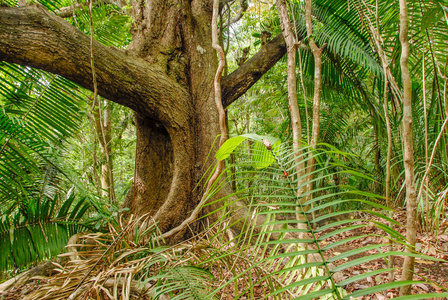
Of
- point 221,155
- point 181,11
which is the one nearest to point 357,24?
point 181,11

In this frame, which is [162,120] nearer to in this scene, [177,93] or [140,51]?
[177,93]

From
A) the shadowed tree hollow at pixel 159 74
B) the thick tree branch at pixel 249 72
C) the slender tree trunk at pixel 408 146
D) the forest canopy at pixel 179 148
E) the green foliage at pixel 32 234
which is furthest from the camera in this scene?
the thick tree branch at pixel 249 72

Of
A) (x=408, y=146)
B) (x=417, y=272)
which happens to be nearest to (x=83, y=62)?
(x=408, y=146)

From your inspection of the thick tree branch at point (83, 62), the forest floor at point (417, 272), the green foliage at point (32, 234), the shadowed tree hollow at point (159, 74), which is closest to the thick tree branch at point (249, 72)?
the shadowed tree hollow at point (159, 74)

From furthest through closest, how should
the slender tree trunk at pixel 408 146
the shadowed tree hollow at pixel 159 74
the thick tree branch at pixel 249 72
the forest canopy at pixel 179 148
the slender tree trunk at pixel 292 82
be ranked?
the thick tree branch at pixel 249 72
the shadowed tree hollow at pixel 159 74
the slender tree trunk at pixel 292 82
the forest canopy at pixel 179 148
the slender tree trunk at pixel 408 146

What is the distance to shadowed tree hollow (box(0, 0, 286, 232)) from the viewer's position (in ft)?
6.23

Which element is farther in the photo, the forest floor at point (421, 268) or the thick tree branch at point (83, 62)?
the thick tree branch at point (83, 62)

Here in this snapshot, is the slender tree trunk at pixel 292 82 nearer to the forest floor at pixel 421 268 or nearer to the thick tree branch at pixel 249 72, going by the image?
the forest floor at pixel 421 268

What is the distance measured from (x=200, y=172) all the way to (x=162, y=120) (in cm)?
57

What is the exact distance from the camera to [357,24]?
313 centimetres

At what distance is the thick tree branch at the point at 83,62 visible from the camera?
1.83 metres

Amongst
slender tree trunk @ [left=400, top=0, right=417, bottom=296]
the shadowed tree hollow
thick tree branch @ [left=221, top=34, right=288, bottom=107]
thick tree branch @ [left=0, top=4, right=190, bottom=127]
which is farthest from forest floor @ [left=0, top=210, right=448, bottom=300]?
thick tree branch @ [left=221, top=34, right=288, bottom=107]

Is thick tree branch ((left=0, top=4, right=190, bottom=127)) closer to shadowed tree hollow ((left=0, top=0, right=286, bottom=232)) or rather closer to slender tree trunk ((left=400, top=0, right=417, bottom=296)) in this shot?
shadowed tree hollow ((left=0, top=0, right=286, bottom=232))

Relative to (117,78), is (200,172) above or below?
below
